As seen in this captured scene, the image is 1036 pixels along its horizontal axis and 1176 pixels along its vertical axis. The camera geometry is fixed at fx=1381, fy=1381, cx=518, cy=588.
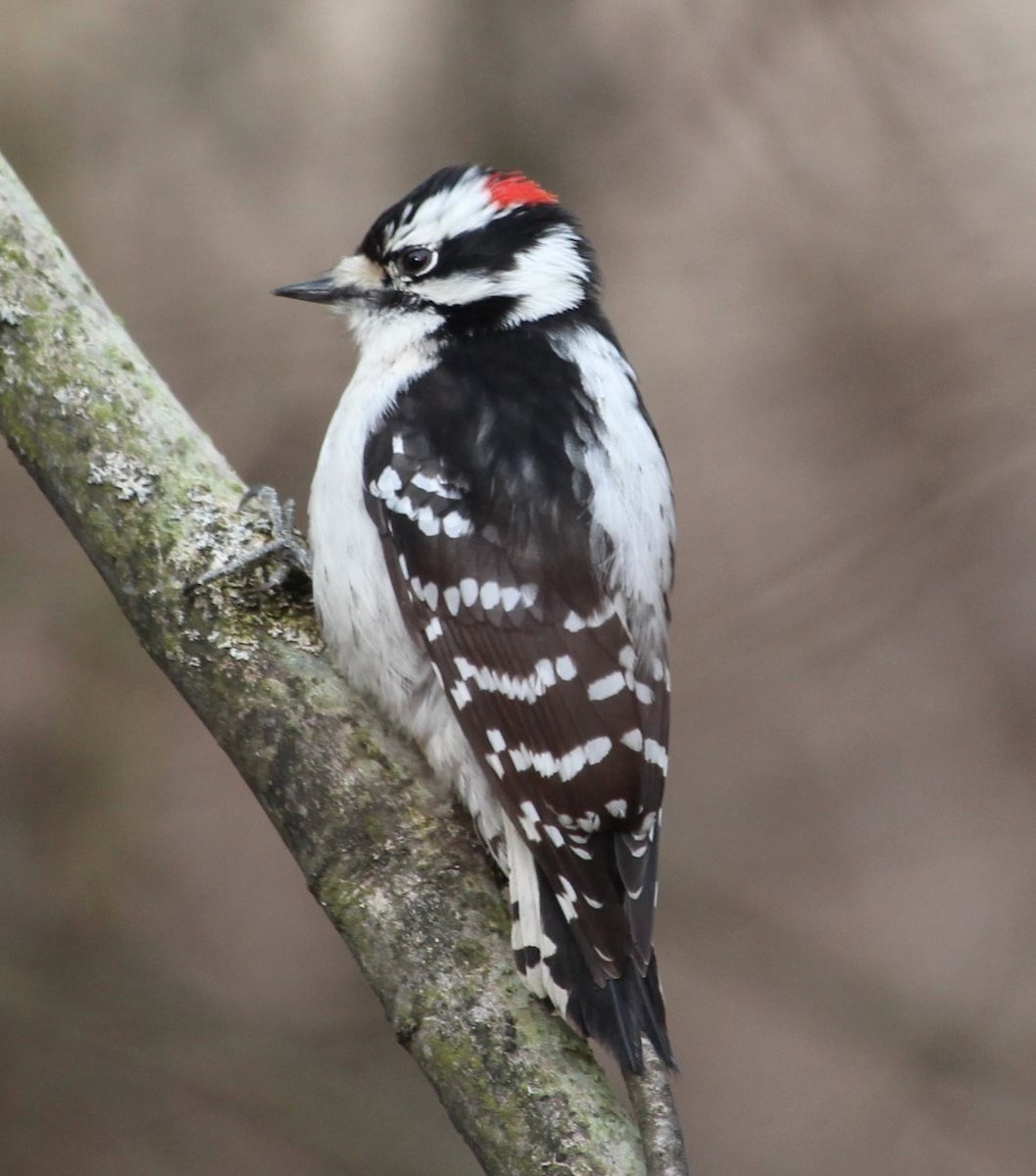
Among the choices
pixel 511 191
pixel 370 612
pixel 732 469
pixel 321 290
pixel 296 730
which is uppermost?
pixel 732 469

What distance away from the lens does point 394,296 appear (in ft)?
11.1

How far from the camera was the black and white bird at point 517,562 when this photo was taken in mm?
2629

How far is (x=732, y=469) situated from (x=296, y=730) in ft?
8.42

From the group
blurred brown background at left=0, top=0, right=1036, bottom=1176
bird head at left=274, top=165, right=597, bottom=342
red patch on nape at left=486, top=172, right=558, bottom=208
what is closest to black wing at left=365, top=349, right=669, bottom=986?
bird head at left=274, top=165, right=597, bottom=342

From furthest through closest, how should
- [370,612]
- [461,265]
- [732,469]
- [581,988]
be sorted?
[732,469]
[461,265]
[370,612]
[581,988]

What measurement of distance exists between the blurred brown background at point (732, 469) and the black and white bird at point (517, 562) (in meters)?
1.46

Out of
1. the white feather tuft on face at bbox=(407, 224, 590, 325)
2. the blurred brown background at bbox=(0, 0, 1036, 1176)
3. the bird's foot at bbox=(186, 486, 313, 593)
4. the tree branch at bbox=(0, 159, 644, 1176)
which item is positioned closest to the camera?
the tree branch at bbox=(0, 159, 644, 1176)

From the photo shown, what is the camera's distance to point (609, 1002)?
243 cm

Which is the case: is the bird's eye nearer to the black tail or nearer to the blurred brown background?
the blurred brown background

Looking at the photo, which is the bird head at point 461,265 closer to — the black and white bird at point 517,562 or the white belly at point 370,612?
the black and white bird at point 517,562

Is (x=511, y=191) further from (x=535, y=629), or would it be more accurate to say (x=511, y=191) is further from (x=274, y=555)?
(x=535, y=629)

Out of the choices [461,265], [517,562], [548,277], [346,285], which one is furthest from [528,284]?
[517,562]

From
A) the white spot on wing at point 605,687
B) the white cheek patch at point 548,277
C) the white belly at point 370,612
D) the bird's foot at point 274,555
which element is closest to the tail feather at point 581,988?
the white belly at point 370,612

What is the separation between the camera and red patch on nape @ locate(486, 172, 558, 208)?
11.3 feet
